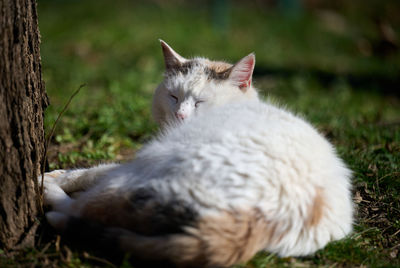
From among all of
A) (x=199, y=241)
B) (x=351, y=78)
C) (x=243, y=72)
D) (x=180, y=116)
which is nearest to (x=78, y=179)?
(x=180, y=116)

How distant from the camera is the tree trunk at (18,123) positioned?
6.90 feet

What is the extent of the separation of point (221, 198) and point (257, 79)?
17.8 feet

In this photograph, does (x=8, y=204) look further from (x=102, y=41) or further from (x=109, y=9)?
(x=109, y=9)

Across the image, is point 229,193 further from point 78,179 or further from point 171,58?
point 171,58

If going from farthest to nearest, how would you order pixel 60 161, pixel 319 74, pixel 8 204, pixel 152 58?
pixel 319 74 → pixel 152 58 → pixel 60 161 → pixel 8 204

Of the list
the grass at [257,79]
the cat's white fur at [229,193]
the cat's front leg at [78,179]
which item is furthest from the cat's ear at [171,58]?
the cat's front leg at [78,179]

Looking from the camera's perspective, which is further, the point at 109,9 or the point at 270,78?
the point at 109,9

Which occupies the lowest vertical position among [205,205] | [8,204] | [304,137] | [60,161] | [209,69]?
[60,161]

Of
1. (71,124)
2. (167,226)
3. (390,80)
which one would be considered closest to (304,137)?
(167,226)

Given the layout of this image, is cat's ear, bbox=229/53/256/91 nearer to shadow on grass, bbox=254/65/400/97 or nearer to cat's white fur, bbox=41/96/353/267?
cat's white fur, bbox=41/96/353/267

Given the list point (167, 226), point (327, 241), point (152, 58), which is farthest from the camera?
point (152, 58)

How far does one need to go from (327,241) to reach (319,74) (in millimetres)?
5888

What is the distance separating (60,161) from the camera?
3.44 meters

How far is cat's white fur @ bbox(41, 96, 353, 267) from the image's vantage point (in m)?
2.00
